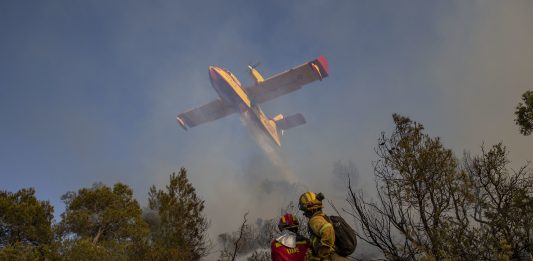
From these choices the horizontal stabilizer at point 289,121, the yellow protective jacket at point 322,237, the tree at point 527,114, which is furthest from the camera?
the horizontal stabilizer at point 289,121

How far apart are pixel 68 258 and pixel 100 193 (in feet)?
20.6

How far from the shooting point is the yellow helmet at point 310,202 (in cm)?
381

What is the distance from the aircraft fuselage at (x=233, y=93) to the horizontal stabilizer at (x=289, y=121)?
634 centimetres

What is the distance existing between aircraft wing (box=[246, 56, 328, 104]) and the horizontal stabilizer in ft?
34.4

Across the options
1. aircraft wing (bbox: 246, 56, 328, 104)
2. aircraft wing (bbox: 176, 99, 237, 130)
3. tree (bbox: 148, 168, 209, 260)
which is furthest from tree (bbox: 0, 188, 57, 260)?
aircraft wing (bbox: 176, 99, 237, 130)

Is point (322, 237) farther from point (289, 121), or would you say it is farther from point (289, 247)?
point (289, 121)

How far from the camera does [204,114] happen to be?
52.0m

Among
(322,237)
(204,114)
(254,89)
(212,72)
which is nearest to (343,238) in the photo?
(322,237)

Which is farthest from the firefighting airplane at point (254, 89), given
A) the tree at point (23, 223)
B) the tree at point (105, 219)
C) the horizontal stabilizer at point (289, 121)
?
the tree at point (23, 223)

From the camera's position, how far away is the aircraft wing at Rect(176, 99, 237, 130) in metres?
49.4

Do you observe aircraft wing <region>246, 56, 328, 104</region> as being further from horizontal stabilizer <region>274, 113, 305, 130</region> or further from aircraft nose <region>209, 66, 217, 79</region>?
horizontal stabilizer <region>274, 113, 305, 130</region>

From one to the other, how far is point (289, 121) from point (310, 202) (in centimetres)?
5119

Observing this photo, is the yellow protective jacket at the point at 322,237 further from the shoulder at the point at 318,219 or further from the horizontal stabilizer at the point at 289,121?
the horizontal stabilizer at the point at 289,121

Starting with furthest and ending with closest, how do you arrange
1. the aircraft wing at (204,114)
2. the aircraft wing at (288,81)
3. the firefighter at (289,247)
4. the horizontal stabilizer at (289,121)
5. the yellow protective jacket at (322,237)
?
the horizontal stabilizer at (289,121)
the aircraft wing at (204,114)
the aircraft wing at (288,81)
the firefighter at (289,247)
the yellow protective jacket at (322,237)
